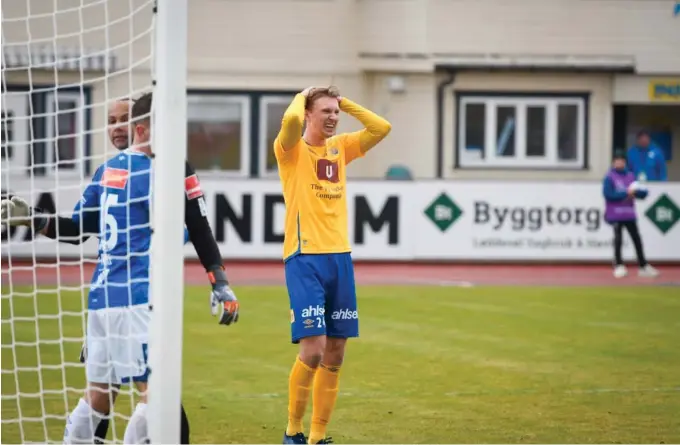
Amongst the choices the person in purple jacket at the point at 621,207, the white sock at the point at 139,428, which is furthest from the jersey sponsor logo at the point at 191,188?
the person in purple jacket at the point at 621,207

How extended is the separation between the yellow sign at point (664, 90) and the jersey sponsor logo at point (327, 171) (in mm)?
21673

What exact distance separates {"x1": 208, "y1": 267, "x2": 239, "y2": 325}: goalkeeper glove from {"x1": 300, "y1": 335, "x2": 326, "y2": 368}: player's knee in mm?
1155

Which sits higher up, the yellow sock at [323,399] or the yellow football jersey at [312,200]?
the yellow football jersey at [312,200]

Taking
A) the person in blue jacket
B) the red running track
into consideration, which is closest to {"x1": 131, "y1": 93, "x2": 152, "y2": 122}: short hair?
the red running track

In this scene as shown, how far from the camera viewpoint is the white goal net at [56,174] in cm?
677

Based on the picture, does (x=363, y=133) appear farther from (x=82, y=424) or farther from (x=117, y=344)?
(x=82, y=424)

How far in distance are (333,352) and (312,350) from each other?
0.79 feet

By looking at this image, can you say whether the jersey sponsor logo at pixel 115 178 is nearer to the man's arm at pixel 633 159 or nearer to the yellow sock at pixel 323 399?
the yellow sock at pixel 323 399

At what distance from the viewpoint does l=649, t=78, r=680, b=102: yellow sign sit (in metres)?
28.3

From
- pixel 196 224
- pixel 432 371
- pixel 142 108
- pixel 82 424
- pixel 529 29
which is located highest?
pixel 529 29

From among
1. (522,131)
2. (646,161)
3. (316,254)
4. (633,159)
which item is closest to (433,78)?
(522,131)

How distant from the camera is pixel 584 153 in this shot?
28.6 m

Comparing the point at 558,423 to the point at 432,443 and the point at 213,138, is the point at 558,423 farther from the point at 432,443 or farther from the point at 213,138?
the point at 213,138

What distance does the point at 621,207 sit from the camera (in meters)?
20.8
